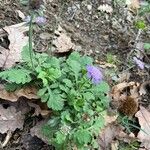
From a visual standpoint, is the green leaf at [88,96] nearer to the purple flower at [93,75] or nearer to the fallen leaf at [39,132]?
the purple flower at [93,75]

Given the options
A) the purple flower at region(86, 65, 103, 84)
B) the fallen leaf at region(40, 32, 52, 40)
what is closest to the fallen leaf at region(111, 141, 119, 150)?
the purple flower at region(86, 65, 103, 84)

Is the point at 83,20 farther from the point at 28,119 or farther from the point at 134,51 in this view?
the point at 28,119

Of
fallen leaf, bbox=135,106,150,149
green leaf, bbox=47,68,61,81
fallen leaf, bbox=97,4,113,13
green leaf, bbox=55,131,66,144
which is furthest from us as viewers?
fallen leaf, bbox=97,4,113,13

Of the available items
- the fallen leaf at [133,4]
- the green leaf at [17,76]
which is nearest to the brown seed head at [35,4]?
Answer: the green leaf at [17,76]

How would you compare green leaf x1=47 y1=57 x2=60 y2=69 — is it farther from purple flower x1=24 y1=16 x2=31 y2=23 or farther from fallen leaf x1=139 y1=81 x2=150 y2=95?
fallen leaf x1=139 y1=81 x2=150 y2=95

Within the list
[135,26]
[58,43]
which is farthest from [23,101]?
[135,26]
